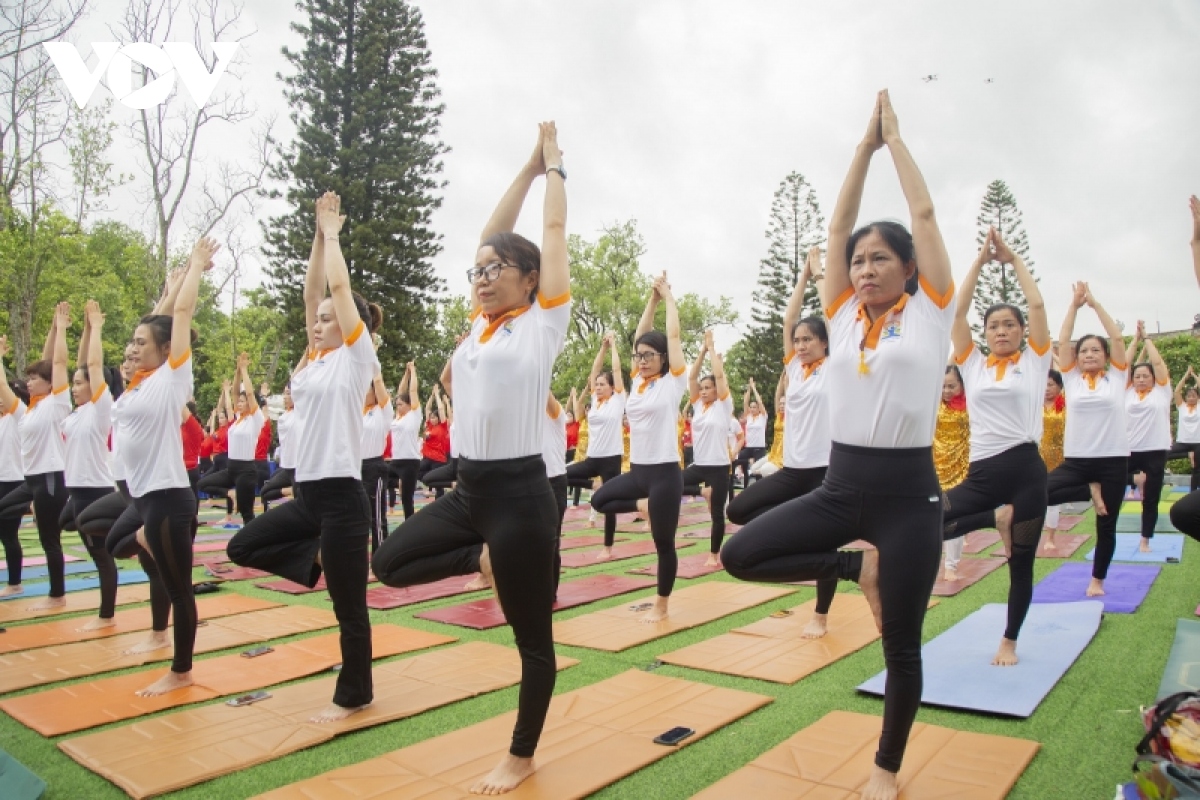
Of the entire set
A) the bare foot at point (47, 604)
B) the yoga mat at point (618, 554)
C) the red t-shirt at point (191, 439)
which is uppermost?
the red t-shirt at point (191, 439)

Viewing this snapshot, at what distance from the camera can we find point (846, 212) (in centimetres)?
333

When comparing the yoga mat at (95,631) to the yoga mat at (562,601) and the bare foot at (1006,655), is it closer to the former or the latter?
the yoga mat at (562,601)

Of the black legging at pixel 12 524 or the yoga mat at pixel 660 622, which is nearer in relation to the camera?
the yoga mat at pixel 660 622

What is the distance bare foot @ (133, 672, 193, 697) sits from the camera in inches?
176

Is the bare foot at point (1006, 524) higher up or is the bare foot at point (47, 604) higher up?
the bare foot at point (1006, 524)

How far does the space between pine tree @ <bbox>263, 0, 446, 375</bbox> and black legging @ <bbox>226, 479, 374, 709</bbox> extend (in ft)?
69.8

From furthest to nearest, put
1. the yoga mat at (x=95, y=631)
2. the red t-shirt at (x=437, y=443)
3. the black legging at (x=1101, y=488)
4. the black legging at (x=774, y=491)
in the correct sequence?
the red t-shirt at (x=437, y=443), the black legging at (x=1101, y=488), the yoga mat at (x=95, y=631), the black legging at (x=774, y=491)

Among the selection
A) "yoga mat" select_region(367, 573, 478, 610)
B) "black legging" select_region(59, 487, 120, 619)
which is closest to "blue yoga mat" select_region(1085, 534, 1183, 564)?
"yoga mat" select_region(367, 573, 478, 610)

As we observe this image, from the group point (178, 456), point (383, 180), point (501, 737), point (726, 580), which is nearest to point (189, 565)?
point (178, 456)

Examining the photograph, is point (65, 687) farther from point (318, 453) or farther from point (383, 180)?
point (383, 180)

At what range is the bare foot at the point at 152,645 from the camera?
5375 mm

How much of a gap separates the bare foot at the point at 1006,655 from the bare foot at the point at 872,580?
2.12 metres

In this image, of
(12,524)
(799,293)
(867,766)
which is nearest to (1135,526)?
(799,293)

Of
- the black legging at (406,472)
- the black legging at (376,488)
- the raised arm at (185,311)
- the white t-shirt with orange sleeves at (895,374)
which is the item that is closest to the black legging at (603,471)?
the black legging at (376,488)
